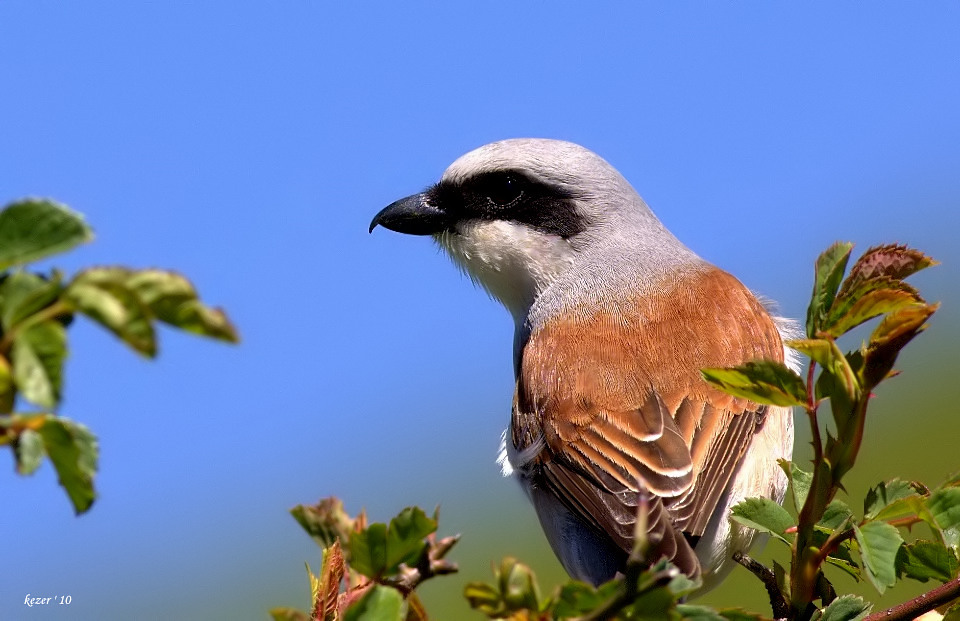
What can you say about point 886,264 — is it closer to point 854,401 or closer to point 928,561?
point 854,401

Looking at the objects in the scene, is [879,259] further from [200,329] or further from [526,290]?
[526,290]

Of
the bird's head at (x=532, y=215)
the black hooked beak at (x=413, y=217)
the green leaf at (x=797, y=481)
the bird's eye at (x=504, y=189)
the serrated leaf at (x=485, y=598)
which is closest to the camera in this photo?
the serrated leaf at (x=485, y=598)

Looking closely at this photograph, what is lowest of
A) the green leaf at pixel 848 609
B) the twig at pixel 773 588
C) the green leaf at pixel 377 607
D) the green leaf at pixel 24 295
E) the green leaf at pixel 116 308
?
the twig at pixel 773 588

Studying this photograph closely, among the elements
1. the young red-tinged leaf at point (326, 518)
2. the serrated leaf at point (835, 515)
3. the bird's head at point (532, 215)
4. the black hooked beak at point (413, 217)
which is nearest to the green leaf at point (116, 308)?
the young red-tinged leaf at point (326, 518)

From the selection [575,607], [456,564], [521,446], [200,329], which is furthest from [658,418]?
[200,329]

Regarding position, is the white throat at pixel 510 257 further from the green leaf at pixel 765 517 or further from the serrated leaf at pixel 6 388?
the serrated leaf at pixel 6 388

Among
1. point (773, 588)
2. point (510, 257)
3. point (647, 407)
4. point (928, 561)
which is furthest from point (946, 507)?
point (510, 257)

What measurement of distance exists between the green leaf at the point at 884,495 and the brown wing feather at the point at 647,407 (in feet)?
2.98

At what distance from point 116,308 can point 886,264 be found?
1000 millimetres

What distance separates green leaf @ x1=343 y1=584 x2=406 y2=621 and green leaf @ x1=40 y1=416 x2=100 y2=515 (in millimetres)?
275

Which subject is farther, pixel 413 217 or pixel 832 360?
pixel 413 217

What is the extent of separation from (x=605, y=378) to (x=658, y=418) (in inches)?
9.2

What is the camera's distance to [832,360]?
1.25 m

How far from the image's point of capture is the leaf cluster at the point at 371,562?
40.1 inches
